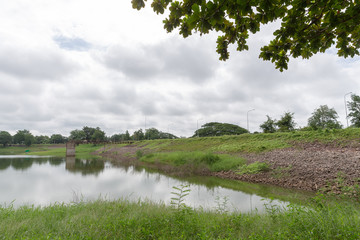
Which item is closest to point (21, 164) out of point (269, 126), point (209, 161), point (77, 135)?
point (209, 161)

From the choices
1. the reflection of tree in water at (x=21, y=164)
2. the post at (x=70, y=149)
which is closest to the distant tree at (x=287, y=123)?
the reflection of tree in water at (x=21, y=164)

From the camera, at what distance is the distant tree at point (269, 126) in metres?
32.2

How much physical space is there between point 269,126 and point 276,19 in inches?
1297

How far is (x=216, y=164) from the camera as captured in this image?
15969mm

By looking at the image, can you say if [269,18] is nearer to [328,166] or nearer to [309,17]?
[309,17]

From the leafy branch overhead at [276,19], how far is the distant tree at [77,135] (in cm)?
9783

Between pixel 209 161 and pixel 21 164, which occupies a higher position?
pixel 209 161

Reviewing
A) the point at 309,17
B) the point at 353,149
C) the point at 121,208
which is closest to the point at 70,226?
the point at 121,208

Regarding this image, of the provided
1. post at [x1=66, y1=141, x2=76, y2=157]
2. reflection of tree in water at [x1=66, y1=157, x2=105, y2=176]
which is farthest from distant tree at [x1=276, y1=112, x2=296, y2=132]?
post at [x1=66, y1=141, x2=76, y2=157]

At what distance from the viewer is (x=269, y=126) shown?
32.7 meters

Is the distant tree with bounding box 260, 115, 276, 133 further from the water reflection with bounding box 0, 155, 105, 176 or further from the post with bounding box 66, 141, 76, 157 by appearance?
the post with bounding box 66, 141, 76, 157

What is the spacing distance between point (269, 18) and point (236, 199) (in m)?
7.84

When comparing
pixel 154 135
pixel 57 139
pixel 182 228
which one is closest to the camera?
pixel 182 228

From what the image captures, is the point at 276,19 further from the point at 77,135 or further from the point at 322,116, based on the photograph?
the point at 77,135
